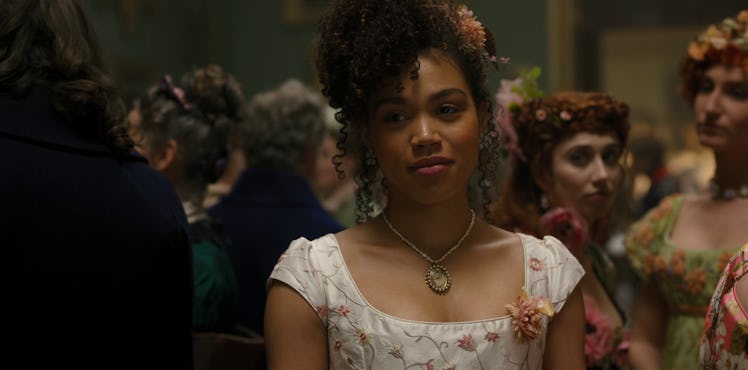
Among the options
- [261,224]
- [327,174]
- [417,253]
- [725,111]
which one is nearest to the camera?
[417,253]

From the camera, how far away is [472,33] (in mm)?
2430

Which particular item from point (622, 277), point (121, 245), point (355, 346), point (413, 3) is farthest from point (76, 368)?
point (622, 277)

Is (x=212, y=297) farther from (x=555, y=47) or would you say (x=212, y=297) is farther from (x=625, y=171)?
(x=555, y=47)

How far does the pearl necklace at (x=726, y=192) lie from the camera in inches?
130

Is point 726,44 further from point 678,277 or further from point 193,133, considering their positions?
point 193,133

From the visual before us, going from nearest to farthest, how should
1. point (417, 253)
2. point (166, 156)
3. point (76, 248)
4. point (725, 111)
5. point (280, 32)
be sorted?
point (76, 248)
point (417, 253)
point (725, 111)
point (166, 156)
point (280, 32)

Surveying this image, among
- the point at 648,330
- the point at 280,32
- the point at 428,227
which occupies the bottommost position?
the point at 648,330

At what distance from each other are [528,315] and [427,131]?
1.54 ft

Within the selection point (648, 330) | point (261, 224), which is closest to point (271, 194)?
point (261, 224)

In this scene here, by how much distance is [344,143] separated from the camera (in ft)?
8.18

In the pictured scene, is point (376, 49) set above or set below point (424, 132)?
above

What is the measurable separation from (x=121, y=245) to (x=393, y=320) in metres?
0.61

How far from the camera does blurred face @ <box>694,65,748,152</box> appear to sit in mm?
3229

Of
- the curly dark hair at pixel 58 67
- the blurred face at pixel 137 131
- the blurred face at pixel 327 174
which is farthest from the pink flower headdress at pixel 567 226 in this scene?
the blurred face at pixel 327 174
